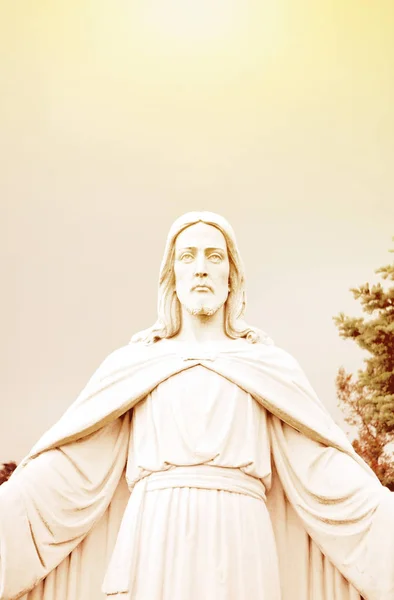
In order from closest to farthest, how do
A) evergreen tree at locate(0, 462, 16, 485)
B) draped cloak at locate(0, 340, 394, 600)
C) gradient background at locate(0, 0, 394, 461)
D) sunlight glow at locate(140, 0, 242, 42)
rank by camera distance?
draped cloak at locate(0, 340, 394, 600)
evergreen tree at locate(0, 462, 16, 485)
gradient background at locate(0, 0, 394, 461)
sunlight glow at locate(140, 0, 242, 42)

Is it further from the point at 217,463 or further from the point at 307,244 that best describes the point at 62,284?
the point at 217,463

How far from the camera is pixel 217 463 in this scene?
6609 mm

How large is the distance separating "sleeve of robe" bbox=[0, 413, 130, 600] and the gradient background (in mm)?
4890

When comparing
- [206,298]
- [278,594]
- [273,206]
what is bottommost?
[278,594]

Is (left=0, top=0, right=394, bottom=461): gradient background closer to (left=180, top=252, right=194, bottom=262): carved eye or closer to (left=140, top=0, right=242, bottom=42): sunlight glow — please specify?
(left=140, top=0, right=242, bottom=42): sunlight glow

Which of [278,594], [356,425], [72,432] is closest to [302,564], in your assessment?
[278,594]

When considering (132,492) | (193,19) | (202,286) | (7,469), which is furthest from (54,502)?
(193,19)

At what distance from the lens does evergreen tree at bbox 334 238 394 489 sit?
444 inches

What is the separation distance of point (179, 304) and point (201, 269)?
0.37 metres

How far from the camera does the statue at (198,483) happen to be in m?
6.38

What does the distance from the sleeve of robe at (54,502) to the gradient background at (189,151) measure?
489 cm

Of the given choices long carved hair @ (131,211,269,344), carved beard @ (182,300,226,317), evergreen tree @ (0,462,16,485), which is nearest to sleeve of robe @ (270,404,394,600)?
long carved hair @ (131,211,269,344)

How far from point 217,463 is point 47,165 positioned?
644 centimetres

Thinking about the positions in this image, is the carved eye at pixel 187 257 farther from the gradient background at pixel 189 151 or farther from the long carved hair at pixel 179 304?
the gradient background at pixel 189 151
